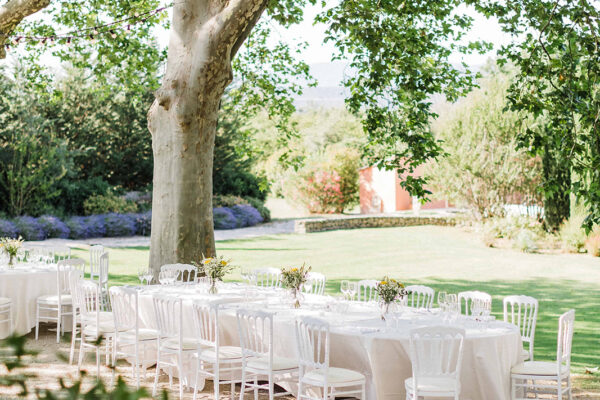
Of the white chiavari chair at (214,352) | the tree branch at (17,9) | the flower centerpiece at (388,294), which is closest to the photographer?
the white chiavari chair at (214,352)

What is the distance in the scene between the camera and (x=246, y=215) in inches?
1168

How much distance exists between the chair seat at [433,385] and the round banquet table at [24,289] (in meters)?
6.11

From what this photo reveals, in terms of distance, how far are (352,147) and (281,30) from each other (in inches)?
885

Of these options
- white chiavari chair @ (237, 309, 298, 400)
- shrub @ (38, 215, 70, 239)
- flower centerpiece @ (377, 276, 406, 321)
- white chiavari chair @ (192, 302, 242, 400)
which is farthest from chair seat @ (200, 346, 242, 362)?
shrub @ (38, 215, 70, 239)

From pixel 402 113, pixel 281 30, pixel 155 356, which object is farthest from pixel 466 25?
pixel 155 356

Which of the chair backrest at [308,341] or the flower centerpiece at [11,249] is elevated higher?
the flower centerpiece at [11,249]

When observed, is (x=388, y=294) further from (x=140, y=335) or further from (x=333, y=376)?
(x=140, y=335)

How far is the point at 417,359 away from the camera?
5098mm

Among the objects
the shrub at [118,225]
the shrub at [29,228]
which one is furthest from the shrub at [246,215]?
the shrub at [29,228]

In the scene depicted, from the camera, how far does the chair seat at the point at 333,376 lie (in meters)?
5.21

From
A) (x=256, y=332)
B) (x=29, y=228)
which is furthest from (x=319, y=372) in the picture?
(x=29, y=228)

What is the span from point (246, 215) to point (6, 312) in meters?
20.8

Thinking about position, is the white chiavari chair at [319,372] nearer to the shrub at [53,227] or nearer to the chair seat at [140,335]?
the chair seat at [140,335]

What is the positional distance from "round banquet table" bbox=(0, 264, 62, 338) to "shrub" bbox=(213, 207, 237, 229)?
18.2 meters
